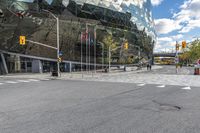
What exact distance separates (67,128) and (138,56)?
83489 millimetres

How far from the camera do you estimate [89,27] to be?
63344 millimetres

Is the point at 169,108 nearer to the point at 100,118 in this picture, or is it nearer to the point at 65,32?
the point at 100,118

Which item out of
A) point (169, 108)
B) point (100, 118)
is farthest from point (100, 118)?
point (169, 108)

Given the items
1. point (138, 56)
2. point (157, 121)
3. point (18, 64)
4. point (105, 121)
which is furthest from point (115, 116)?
point (138, 56)

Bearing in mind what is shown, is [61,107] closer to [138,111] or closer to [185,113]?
[138,111]

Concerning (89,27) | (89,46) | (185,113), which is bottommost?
(185,113)

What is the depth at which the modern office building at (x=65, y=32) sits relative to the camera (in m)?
50.0

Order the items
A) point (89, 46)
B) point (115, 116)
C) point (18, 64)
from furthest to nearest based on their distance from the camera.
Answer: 1. point (89, 46)
2. point (18, 64)
3. point (115, 116)

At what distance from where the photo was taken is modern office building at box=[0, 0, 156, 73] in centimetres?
5003

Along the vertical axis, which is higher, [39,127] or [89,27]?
[89,27]

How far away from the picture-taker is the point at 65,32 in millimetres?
57781

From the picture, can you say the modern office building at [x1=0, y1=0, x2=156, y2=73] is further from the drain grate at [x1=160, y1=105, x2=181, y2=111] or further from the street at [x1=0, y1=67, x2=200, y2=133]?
the drain grate at [x1=160, y1=105, x2=181, y2=111]

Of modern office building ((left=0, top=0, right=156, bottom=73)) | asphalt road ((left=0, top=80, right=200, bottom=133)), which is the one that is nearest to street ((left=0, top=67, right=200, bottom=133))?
asphalt road ((left=0, top=80, right=200, bottom=133))

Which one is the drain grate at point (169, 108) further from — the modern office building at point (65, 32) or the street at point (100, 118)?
the modern office building at point (65, 32)
